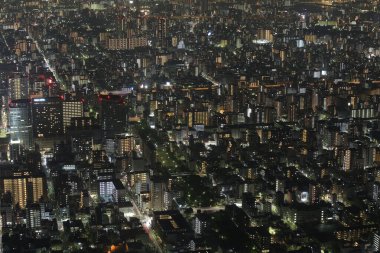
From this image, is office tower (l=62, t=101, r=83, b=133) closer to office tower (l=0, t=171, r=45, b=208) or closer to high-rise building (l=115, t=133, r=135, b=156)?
high-rise building (l=115, t=133, r=135, b=156)

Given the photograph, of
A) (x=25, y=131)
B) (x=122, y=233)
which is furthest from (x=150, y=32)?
(x=122, y=233)

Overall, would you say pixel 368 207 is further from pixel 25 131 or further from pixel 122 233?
pixel 25 131

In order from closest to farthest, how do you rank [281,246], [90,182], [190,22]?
[281,246]
[90,182]
[190,22]

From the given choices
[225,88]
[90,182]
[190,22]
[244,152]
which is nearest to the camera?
[90,182]

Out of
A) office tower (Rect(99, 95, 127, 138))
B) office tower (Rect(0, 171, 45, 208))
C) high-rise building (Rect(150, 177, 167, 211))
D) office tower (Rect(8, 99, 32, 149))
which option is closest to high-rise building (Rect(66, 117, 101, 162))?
office tower (Rect(99, 95, 127, 138))

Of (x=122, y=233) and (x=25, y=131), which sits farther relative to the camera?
(x=25, y=131)

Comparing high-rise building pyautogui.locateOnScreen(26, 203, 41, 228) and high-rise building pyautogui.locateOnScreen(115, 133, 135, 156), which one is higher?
high-rise building pyautogui.locateOnScreen(115, 133, 135, 156)
